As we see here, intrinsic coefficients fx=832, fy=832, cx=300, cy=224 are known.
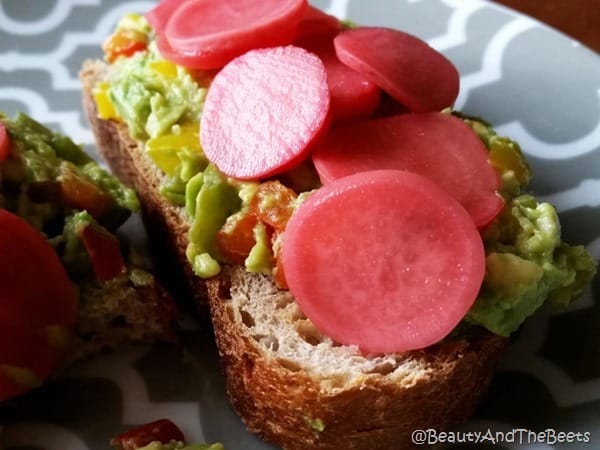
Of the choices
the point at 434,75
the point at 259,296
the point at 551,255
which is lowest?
the point at 259,296

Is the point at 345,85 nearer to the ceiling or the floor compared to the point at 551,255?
nearer to the ceiling

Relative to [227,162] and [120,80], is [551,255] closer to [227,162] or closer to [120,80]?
[227,162]

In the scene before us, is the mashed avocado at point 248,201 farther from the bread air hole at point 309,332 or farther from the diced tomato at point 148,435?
the diced tomato at point 148,435

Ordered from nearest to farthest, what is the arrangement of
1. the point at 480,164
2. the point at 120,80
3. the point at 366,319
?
the point at 366,319, the point at 480,164, the point at 120,80

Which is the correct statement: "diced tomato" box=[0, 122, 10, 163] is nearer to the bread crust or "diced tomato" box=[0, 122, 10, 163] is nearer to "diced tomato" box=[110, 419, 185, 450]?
the bread crust

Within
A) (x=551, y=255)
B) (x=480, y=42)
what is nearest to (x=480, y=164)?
(x=551, y=255)

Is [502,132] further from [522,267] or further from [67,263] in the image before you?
[67,263]

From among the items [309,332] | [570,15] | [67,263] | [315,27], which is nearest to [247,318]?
[309,332]
